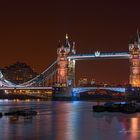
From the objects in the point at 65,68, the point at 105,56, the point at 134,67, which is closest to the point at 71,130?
the point at 105,56

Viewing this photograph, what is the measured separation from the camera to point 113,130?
47.4 m

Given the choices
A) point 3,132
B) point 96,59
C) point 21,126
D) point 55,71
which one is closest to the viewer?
point 3,132

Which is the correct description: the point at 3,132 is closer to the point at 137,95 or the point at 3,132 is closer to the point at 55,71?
the point at 137,95

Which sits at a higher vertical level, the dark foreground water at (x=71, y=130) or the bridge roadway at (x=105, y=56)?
the bridge roadway at (x=105, y=56)

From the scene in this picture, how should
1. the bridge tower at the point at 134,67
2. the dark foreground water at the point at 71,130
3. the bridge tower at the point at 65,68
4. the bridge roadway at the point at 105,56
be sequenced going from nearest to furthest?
the dark foreground water at the point at 71,130, the bridge roadway at the point at 105,56, the bridge tower at the point at 134,67, the bridge tower at the point at 65,68

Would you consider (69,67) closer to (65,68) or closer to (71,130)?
(65,68)

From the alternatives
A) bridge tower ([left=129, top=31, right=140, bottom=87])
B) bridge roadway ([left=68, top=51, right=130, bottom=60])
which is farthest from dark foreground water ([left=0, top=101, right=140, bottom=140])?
bridge tower ([left=129, top=31, right=140, bottom=87])

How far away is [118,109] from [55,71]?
79737 mm

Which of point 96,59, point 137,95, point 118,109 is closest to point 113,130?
point 118,109

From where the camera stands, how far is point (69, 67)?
490 feet

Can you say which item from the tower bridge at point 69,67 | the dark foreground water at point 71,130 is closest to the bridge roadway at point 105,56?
the tower bridge at point 69,67

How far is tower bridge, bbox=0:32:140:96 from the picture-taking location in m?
138

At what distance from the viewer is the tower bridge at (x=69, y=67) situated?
5453 inches

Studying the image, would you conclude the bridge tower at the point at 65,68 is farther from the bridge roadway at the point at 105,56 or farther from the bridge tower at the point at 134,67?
the bridge tower at the point at 134,67
